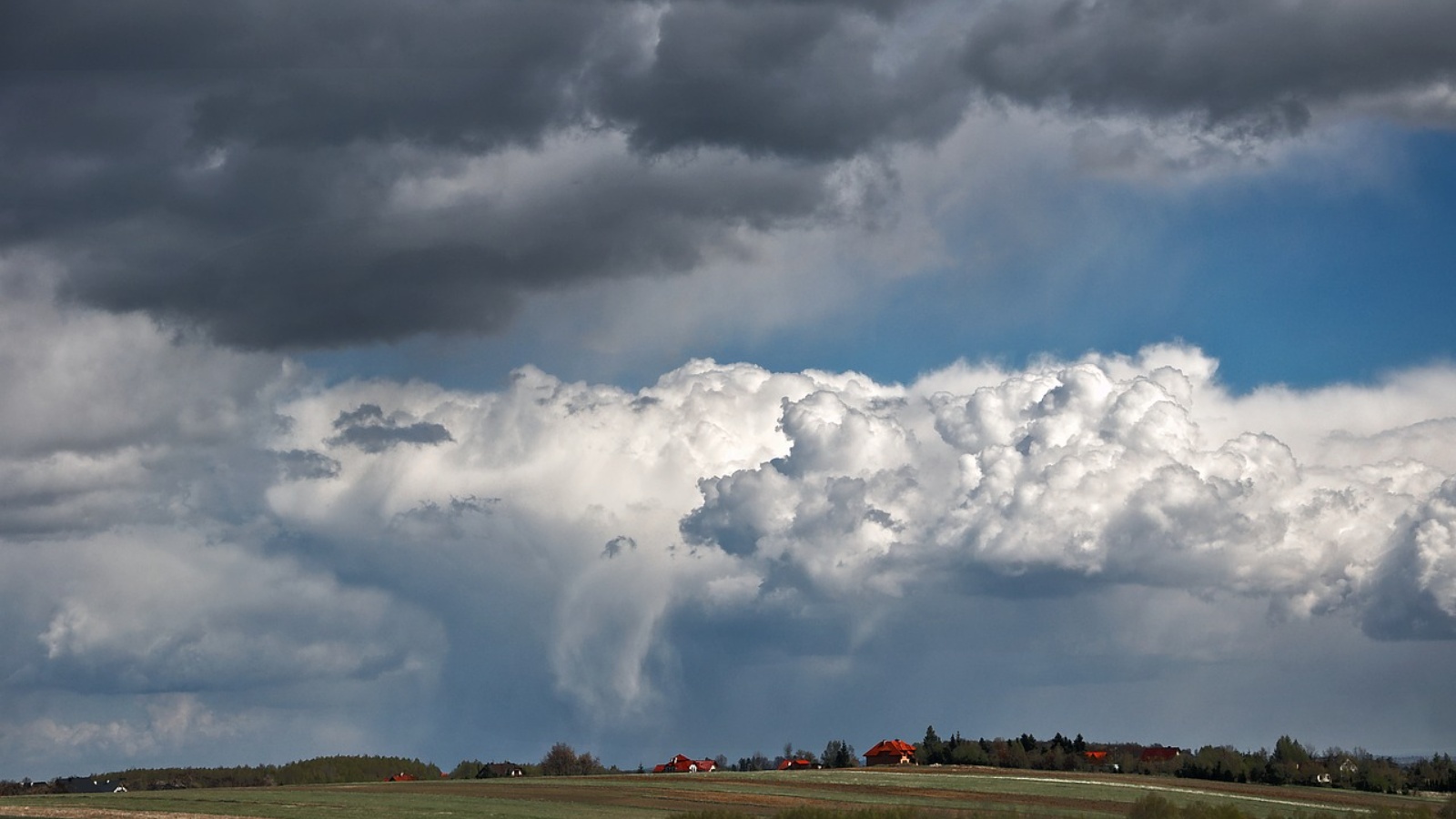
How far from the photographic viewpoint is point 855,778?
521 ft

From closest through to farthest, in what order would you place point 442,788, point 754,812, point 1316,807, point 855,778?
point 754,812 < point 442,788 < point 1316,807 < point 855,778

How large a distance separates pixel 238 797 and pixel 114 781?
9385cm

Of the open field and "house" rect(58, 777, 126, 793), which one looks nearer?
the open field

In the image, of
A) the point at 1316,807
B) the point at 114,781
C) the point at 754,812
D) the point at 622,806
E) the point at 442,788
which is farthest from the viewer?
the point at 114,781

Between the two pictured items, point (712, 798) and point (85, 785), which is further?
point (85, 785)

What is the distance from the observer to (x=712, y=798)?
11800 centimetres

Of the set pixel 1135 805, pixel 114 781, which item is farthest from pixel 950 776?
pixel 114 781

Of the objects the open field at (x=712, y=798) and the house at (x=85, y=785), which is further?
the house at (x=85, y=785)

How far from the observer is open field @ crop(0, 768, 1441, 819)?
97.2 metres

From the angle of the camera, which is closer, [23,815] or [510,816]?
[23,815]

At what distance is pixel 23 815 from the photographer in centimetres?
8412

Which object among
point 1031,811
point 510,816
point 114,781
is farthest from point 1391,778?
point 114,781

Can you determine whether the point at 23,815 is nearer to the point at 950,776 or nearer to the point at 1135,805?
the point at 1135,805

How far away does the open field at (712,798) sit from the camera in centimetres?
9719
